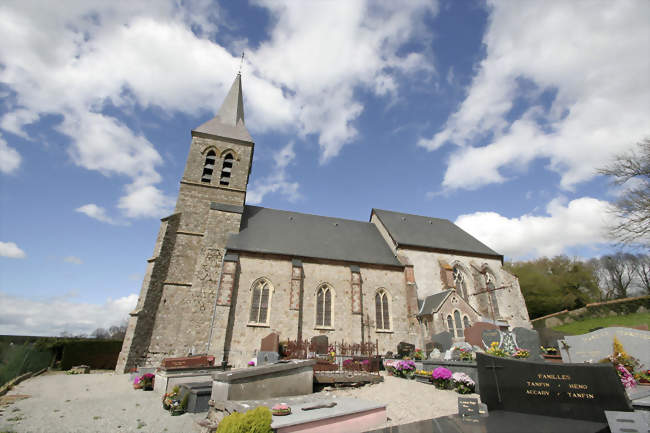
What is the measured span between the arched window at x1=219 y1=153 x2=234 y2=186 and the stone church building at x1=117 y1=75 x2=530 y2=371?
7 centimetres

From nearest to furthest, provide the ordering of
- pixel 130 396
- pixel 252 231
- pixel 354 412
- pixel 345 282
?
1. pixel 354 412
2. pixel 130 396
3. pixel 345 282
4. pixel 252 231

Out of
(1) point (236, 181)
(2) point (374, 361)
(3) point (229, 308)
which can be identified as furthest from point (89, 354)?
(2) point (374, 361)

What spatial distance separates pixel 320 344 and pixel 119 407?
861 centimetres

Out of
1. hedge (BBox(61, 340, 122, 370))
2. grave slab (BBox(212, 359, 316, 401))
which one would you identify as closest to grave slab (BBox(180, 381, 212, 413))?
grave slab (BBox(212, 359, 316, 401))

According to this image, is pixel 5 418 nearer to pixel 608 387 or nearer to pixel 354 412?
pixel 354 412

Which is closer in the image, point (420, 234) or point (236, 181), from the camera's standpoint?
point (236, 181)

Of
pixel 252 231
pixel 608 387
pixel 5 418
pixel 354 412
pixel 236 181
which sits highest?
pixel 236 181

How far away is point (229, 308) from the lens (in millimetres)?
14977

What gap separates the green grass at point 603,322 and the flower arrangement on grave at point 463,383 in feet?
51.1

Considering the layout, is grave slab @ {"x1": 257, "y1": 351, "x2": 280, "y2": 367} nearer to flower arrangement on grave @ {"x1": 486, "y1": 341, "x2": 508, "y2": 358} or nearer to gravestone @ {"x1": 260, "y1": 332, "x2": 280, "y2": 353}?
gravestone @ {"x1": 260, "y1": 332, "x2": 280, "y2": 353}

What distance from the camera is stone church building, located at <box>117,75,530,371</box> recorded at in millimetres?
14867

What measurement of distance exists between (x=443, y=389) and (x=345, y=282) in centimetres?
904

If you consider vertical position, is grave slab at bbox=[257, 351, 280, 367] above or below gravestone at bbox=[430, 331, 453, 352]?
below

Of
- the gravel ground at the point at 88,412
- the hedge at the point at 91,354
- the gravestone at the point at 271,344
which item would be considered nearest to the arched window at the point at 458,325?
the gravestone at the point at 271,344
